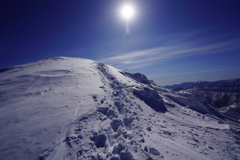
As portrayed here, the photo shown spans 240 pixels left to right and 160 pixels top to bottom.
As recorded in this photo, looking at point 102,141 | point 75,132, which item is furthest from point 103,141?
point 75,132

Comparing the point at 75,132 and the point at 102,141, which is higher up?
the point at 75,132

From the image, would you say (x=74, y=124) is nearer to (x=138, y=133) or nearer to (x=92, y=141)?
(x=92, y=141)

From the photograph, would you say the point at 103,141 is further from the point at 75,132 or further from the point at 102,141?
the point at 75,132

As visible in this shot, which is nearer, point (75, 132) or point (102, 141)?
point (75, 132)

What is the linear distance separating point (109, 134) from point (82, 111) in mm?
2050

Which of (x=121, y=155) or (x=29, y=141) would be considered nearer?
(x=29, y=141)

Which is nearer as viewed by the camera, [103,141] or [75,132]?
[75,132]

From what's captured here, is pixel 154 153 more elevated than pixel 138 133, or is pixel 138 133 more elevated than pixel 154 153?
pixel 138 133

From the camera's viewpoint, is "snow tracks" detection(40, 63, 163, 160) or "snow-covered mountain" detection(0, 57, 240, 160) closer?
"snow-covered mountain" detection(0, 57, 240, 160)

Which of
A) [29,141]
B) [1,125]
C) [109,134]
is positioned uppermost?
[1,125]

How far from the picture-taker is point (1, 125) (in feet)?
14.1

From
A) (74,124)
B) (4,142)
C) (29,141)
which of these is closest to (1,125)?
(4,142)

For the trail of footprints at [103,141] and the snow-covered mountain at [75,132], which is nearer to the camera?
the snow-covered mountain at [75,132]

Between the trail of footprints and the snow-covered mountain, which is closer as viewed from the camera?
the snow-covered mountain
